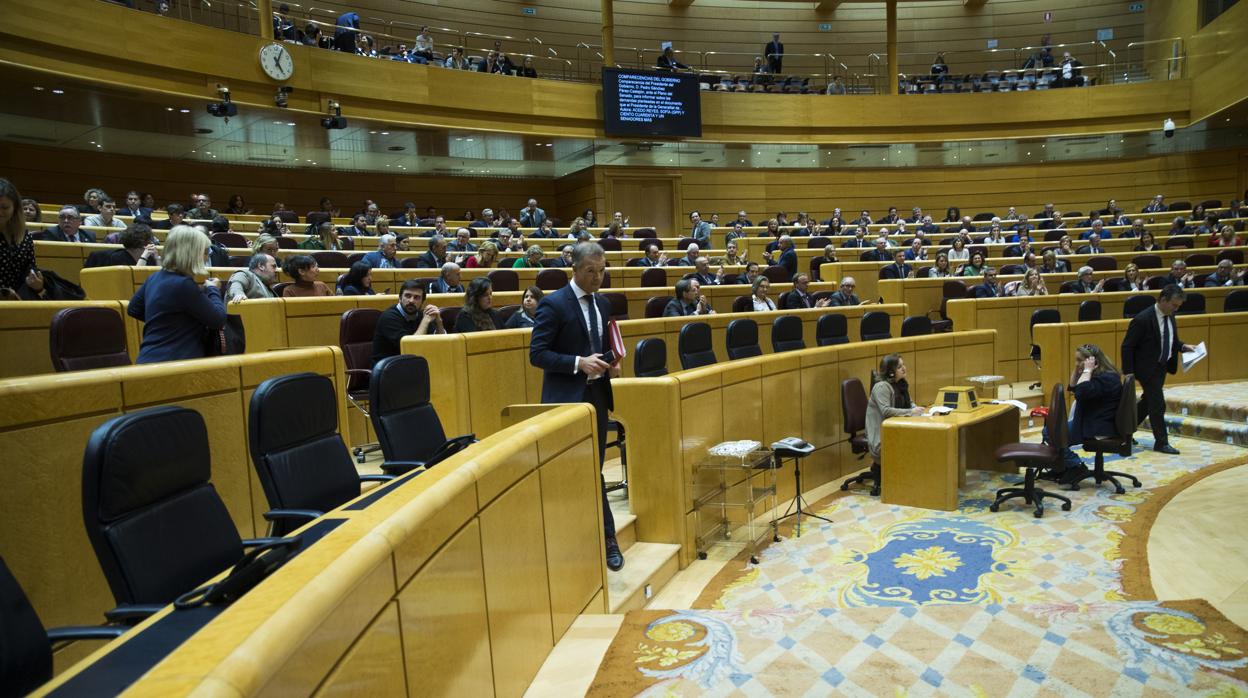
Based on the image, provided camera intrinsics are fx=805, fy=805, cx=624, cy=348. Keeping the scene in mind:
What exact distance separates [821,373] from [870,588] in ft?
7.95

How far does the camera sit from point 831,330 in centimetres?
730

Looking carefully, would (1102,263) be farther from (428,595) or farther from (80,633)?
(80,633)

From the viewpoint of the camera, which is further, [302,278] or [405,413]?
[302,278]

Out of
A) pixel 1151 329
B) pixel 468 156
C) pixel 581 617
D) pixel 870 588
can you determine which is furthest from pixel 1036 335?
pixel 468 156

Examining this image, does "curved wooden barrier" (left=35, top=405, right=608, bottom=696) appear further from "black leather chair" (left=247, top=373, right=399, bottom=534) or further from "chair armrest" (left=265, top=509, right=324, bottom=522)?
"black leather chair" (left=247, top=373, right=399, bottom=534)

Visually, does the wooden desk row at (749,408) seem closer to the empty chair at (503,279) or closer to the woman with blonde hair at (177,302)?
the woman with blonde hair at (177,302)

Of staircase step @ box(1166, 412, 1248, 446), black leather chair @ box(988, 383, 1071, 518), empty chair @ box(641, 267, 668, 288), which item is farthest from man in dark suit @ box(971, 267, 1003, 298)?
black leather chair @ box(988, 383, 1071, 518)

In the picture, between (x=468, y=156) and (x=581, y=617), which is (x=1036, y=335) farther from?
(x=468, y=156)

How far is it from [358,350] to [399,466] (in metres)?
2.48

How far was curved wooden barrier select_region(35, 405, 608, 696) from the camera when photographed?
1.13m

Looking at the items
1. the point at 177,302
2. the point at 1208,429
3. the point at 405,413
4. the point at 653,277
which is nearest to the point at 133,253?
the point at 177,302

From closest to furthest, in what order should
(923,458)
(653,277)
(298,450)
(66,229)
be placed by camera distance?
(298,450), (923,458), (66,229), (653,277)

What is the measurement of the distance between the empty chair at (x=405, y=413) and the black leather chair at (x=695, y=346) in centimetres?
292

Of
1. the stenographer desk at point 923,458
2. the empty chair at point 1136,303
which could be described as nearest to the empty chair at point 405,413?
the stenographer desk at point 923,458
